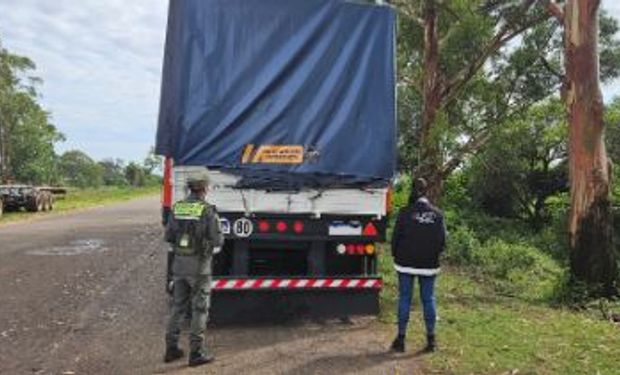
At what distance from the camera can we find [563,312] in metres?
11.1

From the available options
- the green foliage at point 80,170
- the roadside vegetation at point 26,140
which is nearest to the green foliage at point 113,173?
the green foliage at point 80,170

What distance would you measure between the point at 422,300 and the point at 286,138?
2307 mm

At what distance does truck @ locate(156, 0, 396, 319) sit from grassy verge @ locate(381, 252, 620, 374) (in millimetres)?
1152

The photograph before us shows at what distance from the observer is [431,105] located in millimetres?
22625

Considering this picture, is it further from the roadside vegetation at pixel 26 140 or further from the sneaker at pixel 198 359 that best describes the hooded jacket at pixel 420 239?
the roadside vegetation at pixel 26 140

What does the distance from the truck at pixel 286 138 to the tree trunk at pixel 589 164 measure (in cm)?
329

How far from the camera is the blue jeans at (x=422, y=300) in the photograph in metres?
8.51

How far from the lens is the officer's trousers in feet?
26.0

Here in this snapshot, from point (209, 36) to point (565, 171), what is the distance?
22577mm

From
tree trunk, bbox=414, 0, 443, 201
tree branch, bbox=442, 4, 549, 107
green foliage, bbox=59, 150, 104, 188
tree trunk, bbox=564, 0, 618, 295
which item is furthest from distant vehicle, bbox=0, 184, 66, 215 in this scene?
green foliage, bbox=59, 150, 104, 188

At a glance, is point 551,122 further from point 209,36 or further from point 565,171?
point 209,36

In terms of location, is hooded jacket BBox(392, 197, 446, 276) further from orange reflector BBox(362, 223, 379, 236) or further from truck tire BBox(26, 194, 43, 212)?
truck tire BBox(26, 194, 43, 212)

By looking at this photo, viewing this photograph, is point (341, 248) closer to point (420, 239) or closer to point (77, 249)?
point (420, 239)

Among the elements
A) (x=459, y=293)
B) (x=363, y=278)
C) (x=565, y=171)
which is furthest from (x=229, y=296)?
(x=565, y=171)
